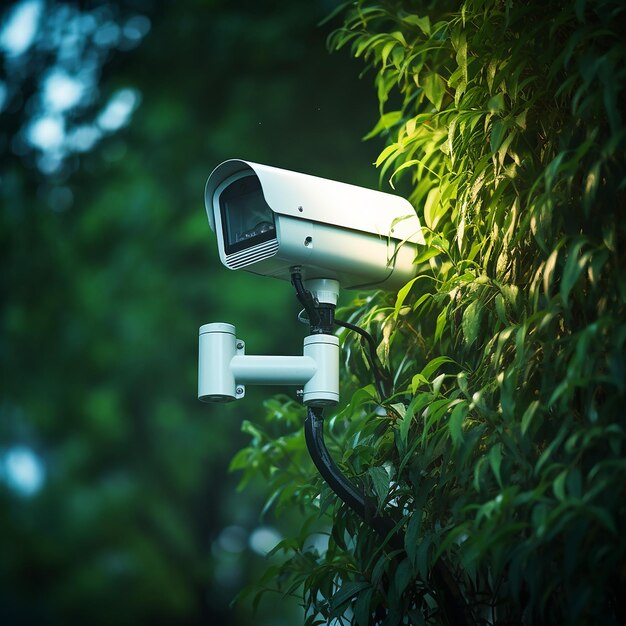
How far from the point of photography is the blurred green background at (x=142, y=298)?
3477 mm

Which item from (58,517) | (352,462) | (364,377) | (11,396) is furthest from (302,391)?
(11,396)

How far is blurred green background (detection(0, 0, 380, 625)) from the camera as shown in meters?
3.48

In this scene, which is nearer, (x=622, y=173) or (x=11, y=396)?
(x=622, y=173)

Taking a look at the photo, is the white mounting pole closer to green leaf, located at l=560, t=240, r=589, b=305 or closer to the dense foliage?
→ the dense foliage

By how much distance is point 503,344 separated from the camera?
5.15 feet

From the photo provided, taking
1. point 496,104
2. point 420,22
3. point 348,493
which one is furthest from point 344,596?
point 420,22

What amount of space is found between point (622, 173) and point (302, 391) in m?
Result: 0.64

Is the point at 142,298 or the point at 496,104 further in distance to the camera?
the point at 142,298

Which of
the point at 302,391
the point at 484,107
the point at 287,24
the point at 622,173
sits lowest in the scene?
the point at 302,391

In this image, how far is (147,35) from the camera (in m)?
4.07

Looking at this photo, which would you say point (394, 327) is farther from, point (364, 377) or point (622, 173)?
point (622, 173)

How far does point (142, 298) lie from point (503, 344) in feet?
7.38

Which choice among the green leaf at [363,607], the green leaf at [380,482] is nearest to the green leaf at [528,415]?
the green leaf at [380,482]

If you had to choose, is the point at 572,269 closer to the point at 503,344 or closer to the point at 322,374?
the point at 503,344
